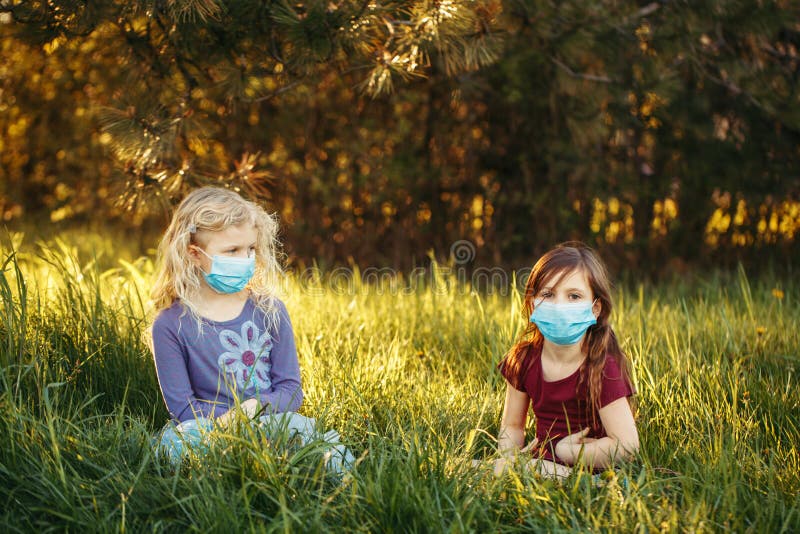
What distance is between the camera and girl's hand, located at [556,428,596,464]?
2.29 m

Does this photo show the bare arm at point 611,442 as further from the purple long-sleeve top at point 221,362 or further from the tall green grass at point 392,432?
the purple long-sleeve top at point 221,362

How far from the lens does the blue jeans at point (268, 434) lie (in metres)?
2.13

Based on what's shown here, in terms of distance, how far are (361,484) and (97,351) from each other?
123 centimetres

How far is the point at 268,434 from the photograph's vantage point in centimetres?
214

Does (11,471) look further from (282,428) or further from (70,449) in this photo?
(282,428)

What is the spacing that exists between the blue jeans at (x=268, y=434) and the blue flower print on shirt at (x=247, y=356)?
15cm

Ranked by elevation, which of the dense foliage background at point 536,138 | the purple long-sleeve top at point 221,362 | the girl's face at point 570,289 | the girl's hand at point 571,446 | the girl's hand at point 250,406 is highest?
the dense foliage background at point 536,138

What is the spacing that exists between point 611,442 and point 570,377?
0.22m

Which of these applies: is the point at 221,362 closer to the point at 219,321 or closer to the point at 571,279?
the point at 219,321

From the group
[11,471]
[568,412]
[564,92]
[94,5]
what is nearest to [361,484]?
[568,412]

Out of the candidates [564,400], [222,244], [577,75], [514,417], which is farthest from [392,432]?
[577,75]

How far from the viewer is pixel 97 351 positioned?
273cm

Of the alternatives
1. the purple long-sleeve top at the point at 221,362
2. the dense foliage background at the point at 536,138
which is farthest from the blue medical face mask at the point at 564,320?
the dense foliage background at the point at 536,138

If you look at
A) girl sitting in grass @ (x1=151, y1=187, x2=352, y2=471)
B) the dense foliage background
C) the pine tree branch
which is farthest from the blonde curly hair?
the pine tree branch
